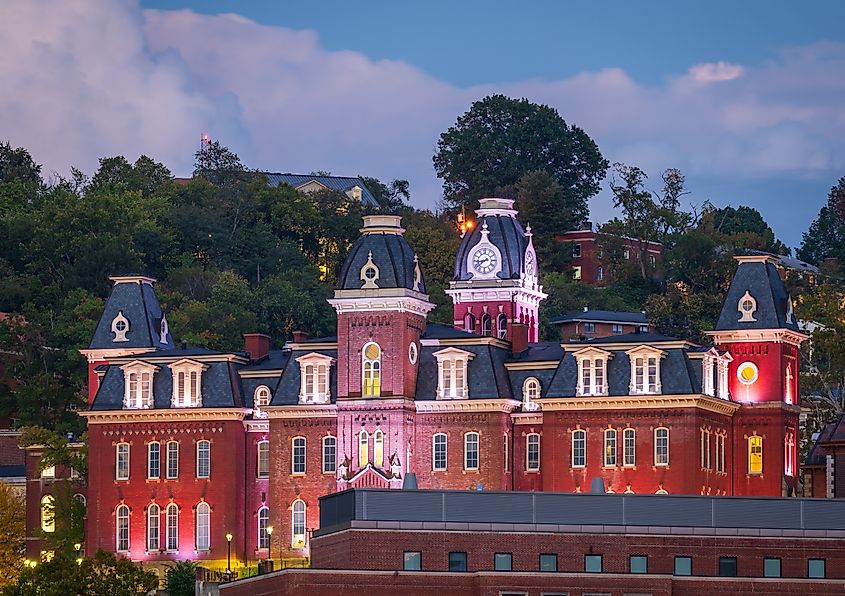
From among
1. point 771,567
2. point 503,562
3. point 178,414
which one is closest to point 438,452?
point 178,414

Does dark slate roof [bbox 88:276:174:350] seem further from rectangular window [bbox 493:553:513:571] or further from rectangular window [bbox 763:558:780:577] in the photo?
rectangular window [bbox 763:558:780:577]

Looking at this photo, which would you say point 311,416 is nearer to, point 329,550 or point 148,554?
point 148,554

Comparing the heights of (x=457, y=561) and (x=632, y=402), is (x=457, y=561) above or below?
below

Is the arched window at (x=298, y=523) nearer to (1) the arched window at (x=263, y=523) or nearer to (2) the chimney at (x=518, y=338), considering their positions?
(1) the arched window at (x=263, y=523)

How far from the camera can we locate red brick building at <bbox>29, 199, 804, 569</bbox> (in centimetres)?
14512

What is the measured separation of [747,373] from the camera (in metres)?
150

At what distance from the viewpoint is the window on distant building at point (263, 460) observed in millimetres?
153250

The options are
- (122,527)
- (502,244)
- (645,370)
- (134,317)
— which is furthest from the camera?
(502,244)

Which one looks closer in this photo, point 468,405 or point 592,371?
point 592,371

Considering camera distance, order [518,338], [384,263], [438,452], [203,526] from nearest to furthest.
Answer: [384,263]
[438,452]
[203,526]
[518,338]

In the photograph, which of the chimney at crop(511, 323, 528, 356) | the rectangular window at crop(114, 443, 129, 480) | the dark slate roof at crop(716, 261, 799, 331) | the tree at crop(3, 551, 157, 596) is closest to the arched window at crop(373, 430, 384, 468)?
the chimney at crop(511, 323, 528, 356)

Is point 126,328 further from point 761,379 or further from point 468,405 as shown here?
point 761,379

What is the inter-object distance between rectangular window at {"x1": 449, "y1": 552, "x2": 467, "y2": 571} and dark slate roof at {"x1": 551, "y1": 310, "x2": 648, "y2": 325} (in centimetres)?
7680

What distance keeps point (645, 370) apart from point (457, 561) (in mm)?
30727
